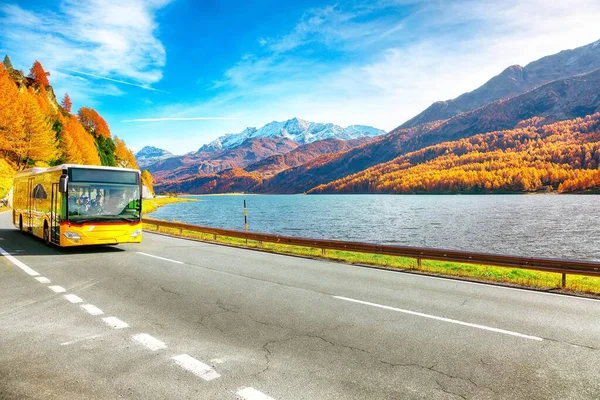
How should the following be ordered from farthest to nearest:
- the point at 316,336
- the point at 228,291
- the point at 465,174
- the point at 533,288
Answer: the point at 465,174, the point at 533,288, the point at 228,291, the point at 316,336

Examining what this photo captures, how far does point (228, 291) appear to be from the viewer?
906 centimetres

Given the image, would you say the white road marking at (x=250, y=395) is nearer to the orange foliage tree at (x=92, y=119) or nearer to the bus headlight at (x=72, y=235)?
the bus headlight at (x=72, y=235)

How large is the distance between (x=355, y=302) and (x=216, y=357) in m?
3.76

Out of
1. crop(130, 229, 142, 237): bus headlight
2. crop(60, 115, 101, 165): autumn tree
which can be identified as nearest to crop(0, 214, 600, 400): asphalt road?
crop(130, 229, 142, 237): bus headlight

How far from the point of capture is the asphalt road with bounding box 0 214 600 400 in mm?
4309

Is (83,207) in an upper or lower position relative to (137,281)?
upper

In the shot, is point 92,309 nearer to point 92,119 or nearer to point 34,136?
point 34,136

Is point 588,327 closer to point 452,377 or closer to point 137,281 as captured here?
point 452,377

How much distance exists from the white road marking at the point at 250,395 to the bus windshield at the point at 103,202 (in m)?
12.4

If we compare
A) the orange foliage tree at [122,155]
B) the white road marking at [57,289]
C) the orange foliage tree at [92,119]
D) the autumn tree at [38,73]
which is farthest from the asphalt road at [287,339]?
the orange foliage tree at [92,119]

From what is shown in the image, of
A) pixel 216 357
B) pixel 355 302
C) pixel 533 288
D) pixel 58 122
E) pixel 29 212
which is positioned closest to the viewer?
pixel 216 357

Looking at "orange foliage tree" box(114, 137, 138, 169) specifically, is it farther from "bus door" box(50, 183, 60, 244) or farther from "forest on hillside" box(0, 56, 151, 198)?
"bus door" box(50, 183, 60, 244)

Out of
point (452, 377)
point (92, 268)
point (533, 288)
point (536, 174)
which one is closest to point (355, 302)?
point (452, 377)

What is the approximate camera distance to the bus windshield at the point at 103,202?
14184 mm
